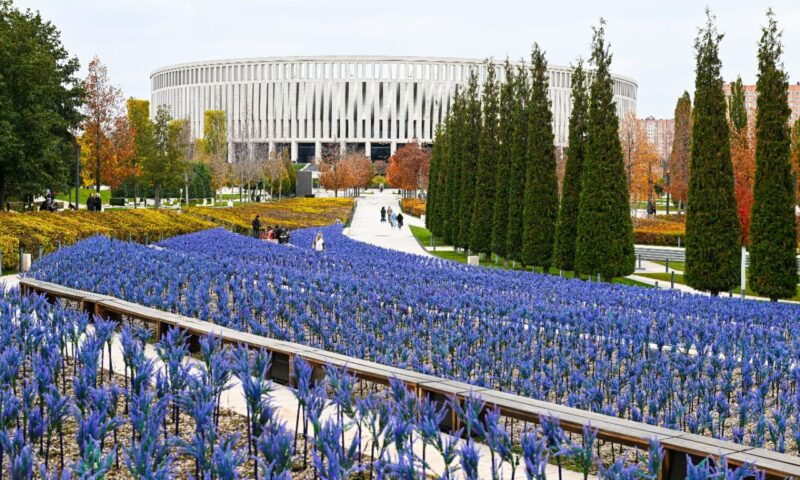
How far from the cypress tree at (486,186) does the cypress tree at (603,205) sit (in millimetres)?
7583

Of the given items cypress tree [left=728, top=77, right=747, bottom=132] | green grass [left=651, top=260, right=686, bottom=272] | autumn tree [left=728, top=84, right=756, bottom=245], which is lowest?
green grass [left=651, top=260, right=686, bottom=272]

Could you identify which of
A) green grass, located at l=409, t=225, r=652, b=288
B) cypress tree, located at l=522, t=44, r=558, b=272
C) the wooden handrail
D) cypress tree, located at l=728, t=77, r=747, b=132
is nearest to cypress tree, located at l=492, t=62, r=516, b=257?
green grass, located at l=409, t=225, r=652, b=288

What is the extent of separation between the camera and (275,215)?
52.1 metres

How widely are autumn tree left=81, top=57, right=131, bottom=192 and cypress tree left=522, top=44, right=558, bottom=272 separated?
24663 mm

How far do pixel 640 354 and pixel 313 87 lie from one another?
12455 cm

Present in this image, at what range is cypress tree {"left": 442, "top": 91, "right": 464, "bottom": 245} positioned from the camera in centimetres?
3850

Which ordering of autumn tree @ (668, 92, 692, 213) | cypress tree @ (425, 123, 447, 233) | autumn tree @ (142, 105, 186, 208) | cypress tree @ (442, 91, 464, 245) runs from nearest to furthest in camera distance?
1. cypress tree @ (442, 91, 464, 245)
2. cypress tree @ (425, 123, 447, 233)
3. autumn tree @ (668, 92, 692, 213)
4. autumn tree @ (142, 105, 186, 208)

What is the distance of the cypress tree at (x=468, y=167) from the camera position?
3522cm

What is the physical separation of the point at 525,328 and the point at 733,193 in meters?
12.8

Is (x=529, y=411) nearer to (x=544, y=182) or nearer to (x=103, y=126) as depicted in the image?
(x=544, y=182)

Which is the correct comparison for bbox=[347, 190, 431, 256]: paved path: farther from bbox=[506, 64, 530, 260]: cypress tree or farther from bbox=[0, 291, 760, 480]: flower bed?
bbox=[0, 291, 760, 480]: flower bed

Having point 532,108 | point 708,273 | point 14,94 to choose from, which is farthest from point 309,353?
point 14,94

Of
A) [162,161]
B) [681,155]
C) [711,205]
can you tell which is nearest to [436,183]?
[681,155]

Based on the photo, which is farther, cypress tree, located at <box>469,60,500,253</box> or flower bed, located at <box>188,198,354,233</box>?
flower bed, located at <box>188,198,354,233</box>
